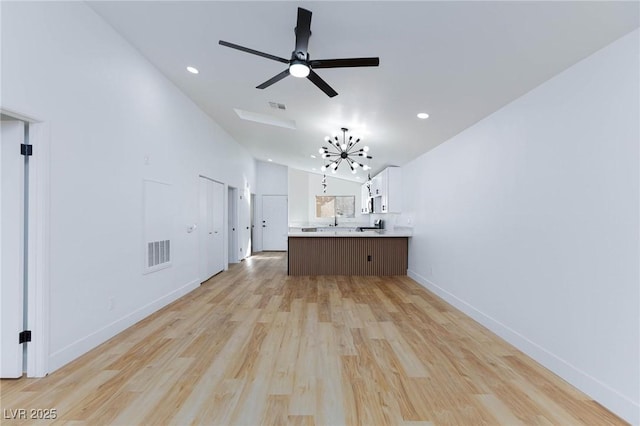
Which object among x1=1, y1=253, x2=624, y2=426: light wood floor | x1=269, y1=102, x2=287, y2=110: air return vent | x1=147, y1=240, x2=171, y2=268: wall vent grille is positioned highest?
x1=269, y1=102, x2=287, y2=110: air return vent

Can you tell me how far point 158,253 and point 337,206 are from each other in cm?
739

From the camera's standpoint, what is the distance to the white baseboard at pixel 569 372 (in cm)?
185

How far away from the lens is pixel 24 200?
2.29 m

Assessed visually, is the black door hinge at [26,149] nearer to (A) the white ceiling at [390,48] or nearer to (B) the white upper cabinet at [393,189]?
(A) the white ceiling at [390,48]

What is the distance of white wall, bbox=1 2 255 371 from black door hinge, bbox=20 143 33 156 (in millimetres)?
129

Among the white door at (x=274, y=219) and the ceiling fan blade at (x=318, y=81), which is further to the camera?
the white door at (x=274, y=219)

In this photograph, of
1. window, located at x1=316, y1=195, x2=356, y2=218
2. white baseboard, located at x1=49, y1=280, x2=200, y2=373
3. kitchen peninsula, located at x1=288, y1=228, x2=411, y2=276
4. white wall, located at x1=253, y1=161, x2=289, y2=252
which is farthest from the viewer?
window, located at x1=316, y1=195, x2=356, y2=218

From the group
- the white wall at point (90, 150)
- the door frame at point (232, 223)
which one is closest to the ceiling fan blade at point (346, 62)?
the white wall at point (90, 150)

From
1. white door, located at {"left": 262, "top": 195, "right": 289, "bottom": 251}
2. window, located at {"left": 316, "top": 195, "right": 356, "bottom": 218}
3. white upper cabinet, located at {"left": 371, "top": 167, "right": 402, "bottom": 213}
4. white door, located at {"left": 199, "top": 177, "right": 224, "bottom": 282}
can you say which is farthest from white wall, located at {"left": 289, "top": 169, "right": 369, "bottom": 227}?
white door, located at {"left": 199, "top": 177, "right": 224, "bottom": 282}

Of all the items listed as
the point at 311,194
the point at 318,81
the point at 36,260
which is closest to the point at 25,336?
the point at 36,260

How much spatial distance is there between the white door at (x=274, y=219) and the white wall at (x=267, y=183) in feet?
0.45

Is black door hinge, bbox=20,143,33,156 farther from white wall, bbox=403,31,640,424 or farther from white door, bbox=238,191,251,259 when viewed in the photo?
white door, bbox=238,191,251,259

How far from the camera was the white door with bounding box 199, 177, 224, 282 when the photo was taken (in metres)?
5.52

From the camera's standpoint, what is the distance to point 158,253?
392cm
